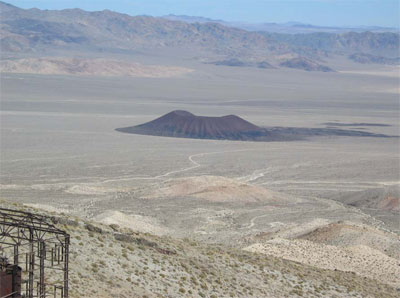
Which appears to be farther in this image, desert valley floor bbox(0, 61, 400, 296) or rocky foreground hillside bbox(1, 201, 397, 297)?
desert valley floor bbox(0, 61, 400, 296)

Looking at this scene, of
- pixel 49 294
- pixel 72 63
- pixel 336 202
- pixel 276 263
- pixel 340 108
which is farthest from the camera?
pixel 72 63

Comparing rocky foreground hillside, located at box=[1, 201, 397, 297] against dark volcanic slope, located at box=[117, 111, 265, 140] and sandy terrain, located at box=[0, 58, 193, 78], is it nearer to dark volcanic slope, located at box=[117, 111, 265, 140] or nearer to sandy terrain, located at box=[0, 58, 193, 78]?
dark volcanic slope, located at box=[117, 111, 265, 140]

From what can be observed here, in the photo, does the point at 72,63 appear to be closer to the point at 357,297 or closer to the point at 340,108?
the point at 340,108

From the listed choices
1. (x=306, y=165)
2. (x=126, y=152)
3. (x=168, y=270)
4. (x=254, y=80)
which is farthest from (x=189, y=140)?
(x=254, y=80)

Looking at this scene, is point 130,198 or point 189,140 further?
point 189,140

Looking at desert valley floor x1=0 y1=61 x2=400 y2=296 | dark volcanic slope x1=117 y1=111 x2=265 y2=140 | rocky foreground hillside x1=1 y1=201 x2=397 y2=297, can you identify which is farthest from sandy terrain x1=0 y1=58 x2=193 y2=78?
rocky foreground hillside x1=1 y1=201 x2=397 y2=297

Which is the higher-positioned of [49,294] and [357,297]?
[49,294]

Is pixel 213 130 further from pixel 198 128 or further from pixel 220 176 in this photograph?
pixel 220 176
